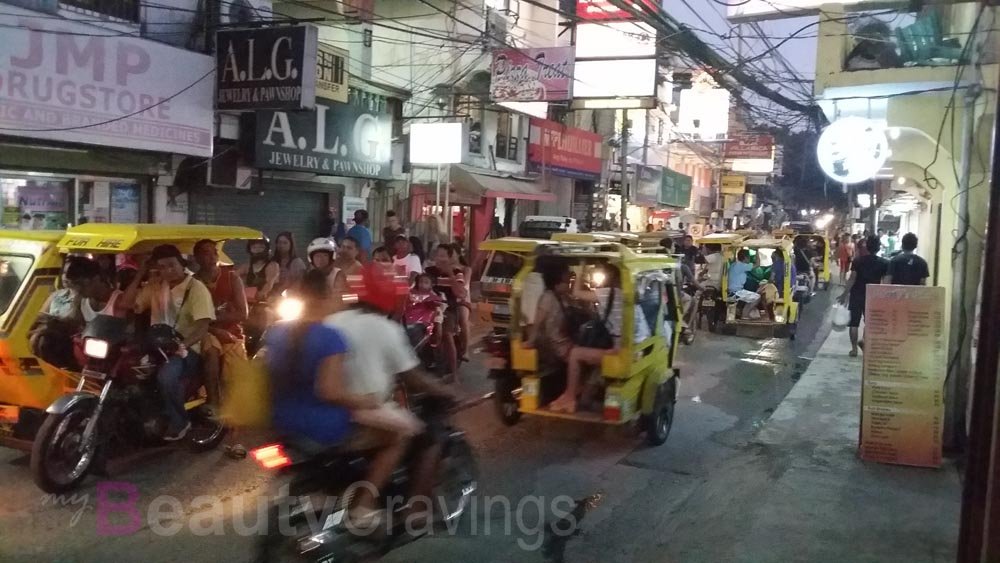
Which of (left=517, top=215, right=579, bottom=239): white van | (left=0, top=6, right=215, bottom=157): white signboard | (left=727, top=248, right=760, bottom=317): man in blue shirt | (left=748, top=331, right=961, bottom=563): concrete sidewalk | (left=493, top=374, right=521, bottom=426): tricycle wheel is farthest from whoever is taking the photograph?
(left=517, top=215, right=579, bottom=239): white van

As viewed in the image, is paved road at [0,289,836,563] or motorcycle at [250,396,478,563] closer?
motorcycle at [250,396,478,563]

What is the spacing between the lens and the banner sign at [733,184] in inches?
1608

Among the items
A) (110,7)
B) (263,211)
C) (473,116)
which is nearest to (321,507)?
(110,7)

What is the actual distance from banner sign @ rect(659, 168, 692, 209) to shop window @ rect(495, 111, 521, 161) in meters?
10.3

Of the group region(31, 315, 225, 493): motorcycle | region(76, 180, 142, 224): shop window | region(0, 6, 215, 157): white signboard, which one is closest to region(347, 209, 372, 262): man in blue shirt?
region(0, 6, 215, 157): white signboard

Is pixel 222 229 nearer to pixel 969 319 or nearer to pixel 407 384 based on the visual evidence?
pixel 407 384

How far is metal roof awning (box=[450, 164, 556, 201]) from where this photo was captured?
61.7 feet

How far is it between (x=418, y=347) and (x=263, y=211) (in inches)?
261

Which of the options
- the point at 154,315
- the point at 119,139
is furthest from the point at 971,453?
the point at 119,139

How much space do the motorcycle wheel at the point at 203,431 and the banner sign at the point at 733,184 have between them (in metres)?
37.3

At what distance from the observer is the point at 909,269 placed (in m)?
9.21

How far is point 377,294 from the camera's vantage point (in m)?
4.39

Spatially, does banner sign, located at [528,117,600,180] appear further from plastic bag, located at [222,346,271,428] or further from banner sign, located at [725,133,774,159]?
plastic bag, located at [222,346,271,428]

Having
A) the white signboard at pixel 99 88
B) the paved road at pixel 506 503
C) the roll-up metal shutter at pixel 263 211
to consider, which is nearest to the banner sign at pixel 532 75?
the roll-up metal shutter at pixel 263 211
